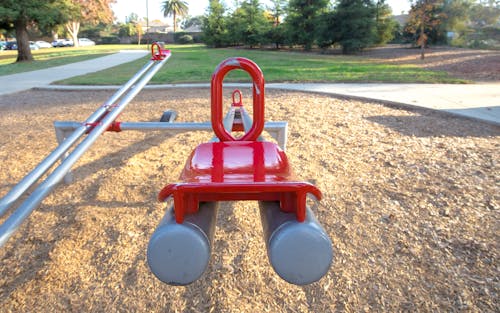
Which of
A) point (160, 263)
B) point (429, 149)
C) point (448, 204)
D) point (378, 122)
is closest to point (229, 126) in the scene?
point (160, 263)

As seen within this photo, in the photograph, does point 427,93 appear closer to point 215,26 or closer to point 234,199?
point 234,199

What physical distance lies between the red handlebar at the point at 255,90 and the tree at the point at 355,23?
22.2 m

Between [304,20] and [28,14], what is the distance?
17.7 meters

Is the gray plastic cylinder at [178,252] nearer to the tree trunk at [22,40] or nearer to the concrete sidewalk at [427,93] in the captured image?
the concrete sidewalk at [427,93]

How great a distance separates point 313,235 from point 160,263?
390 mm

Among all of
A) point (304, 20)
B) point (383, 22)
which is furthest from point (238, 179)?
point (304, 20)

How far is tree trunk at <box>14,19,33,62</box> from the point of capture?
16875 mm

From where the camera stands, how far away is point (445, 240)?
2.17 meters

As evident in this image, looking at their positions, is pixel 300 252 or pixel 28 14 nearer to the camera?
pixel 300 252

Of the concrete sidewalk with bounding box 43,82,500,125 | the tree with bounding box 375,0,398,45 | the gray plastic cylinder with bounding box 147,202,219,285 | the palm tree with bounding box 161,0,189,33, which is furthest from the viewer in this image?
the palm tree with bounding box 161,0,189,33

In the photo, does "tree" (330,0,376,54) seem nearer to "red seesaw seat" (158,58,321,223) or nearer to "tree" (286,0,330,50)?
"tree" (286,0,330,50)

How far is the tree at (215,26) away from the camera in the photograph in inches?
1320

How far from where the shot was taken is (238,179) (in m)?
0.95

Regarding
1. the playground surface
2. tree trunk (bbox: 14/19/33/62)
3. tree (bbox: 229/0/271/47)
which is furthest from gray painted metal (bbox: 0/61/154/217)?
tree (bbox: 229/0/271/47)
